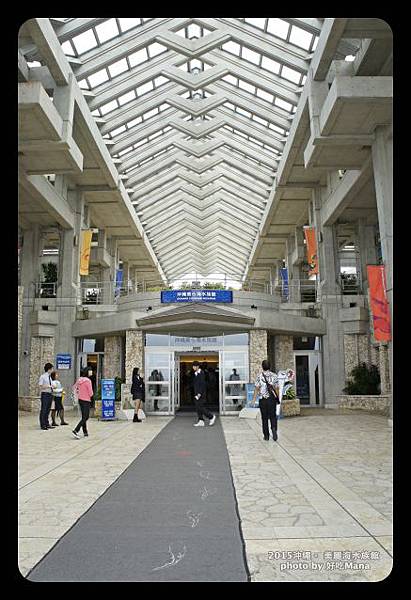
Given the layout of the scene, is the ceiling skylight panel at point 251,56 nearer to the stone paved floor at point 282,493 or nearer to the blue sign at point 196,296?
the blue sign at point 196,296

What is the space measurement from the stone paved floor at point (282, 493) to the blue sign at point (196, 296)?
6.29 meters

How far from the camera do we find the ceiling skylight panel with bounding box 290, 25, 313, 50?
50.4 ft

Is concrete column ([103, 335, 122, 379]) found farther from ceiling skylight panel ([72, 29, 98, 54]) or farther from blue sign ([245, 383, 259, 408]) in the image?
ceiling skylight panel ([72, 29, 98, 54])

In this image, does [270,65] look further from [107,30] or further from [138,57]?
[107,30]

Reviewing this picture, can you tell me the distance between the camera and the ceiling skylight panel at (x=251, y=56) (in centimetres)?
1790

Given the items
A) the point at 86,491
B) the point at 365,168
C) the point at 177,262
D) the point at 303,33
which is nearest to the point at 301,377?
the point at 365,168

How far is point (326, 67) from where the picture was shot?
14234mm

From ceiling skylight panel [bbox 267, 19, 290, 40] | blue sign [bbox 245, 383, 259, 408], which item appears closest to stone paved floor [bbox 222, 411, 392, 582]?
blue sign [bbox 245, 383, 259, 408]

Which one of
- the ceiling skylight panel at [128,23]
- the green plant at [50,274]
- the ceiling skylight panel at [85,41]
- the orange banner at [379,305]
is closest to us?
the orange banner at [379,305]

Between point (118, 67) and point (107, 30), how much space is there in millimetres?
2423

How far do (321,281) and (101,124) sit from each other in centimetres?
1091

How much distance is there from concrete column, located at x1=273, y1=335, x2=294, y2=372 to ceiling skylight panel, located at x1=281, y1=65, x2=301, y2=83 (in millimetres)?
9534

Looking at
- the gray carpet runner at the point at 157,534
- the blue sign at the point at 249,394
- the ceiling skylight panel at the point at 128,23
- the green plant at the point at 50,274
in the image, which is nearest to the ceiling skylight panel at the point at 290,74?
the ceiling skylight panel at the point at 128,23

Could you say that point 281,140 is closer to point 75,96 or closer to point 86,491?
point 75,96
